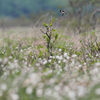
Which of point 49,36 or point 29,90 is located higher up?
point 49,36

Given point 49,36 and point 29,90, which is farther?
point 49,36

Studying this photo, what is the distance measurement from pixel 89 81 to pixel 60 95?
0.80m

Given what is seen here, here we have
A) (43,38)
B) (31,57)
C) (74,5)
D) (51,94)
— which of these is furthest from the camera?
(74,5)

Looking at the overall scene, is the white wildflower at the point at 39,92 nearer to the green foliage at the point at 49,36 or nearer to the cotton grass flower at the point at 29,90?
the cotton grass flower at the point at 29,90

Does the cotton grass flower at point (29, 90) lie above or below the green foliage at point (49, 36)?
below

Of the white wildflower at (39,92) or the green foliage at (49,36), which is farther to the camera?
the green foliage at (49,36)

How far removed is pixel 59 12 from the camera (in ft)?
31.1

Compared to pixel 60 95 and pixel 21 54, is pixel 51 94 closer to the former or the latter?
pixel 60 95

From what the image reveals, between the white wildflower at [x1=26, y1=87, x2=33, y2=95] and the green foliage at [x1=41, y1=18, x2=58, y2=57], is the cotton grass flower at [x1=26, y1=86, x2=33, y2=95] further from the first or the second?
the green foliage at [x1=41, y1=18, x2=58, y2=57]

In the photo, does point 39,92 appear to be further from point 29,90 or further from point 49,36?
point 49,36

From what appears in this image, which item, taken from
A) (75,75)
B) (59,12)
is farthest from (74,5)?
(75,75)

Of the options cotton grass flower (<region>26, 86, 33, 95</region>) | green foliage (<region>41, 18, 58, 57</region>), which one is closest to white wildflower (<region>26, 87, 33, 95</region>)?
cotton grass flower (<region>26, 86, 33, 95</region>)

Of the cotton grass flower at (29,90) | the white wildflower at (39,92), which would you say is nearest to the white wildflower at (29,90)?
the cotton grass flower at (29,90)

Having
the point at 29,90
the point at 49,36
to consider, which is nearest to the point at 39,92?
the point at 29,90
